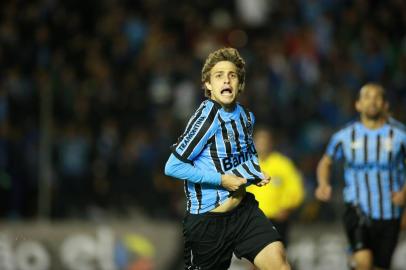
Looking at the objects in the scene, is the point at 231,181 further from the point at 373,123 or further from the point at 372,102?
the point at 373,123

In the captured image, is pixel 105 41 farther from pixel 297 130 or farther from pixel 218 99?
pixel 218 99

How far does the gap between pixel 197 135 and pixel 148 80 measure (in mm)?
7060

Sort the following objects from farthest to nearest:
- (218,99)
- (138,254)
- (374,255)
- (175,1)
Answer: (175,1)
(138,254)
(374,255)
(218,99)

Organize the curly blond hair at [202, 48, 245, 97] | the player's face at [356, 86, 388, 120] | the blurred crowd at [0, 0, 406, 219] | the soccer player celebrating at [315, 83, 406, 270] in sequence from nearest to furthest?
the curly blond hair at [202, 48, 245, 97] < the player's face at [356, 86, 388, 120] < the soccer player celebrating at [315, 83, 406, 270] < the blurred crowd at [0, 0, 406, 219]

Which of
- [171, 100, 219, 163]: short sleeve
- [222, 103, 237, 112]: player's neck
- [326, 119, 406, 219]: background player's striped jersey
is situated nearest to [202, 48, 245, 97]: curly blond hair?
[222, 103, 237, 112]: player's neck

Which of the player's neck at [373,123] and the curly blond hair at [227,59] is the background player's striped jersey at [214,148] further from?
the player's neck at [373,123]

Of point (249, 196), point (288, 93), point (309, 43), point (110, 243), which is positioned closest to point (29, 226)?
point (110, 243)

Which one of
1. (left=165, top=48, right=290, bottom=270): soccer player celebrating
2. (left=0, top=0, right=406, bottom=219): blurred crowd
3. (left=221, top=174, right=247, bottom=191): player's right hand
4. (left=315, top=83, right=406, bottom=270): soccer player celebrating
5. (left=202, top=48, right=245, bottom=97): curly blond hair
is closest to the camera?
(left=221, top=174, right=247, bottom=191): player's right hand

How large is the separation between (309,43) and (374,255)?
579 cm

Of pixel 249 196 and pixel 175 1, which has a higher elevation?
pixel 175 1

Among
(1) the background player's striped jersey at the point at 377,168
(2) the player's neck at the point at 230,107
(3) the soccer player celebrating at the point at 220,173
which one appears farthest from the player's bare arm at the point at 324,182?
(2) the player's neck at the point at 230,107

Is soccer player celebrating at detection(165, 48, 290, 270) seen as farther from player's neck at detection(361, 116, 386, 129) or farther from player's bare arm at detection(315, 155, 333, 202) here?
player's neck at detection(361, 116, 386, 129)

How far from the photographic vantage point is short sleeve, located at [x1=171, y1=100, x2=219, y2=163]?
21.3 ft

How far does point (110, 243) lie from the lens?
1188 centimetres
